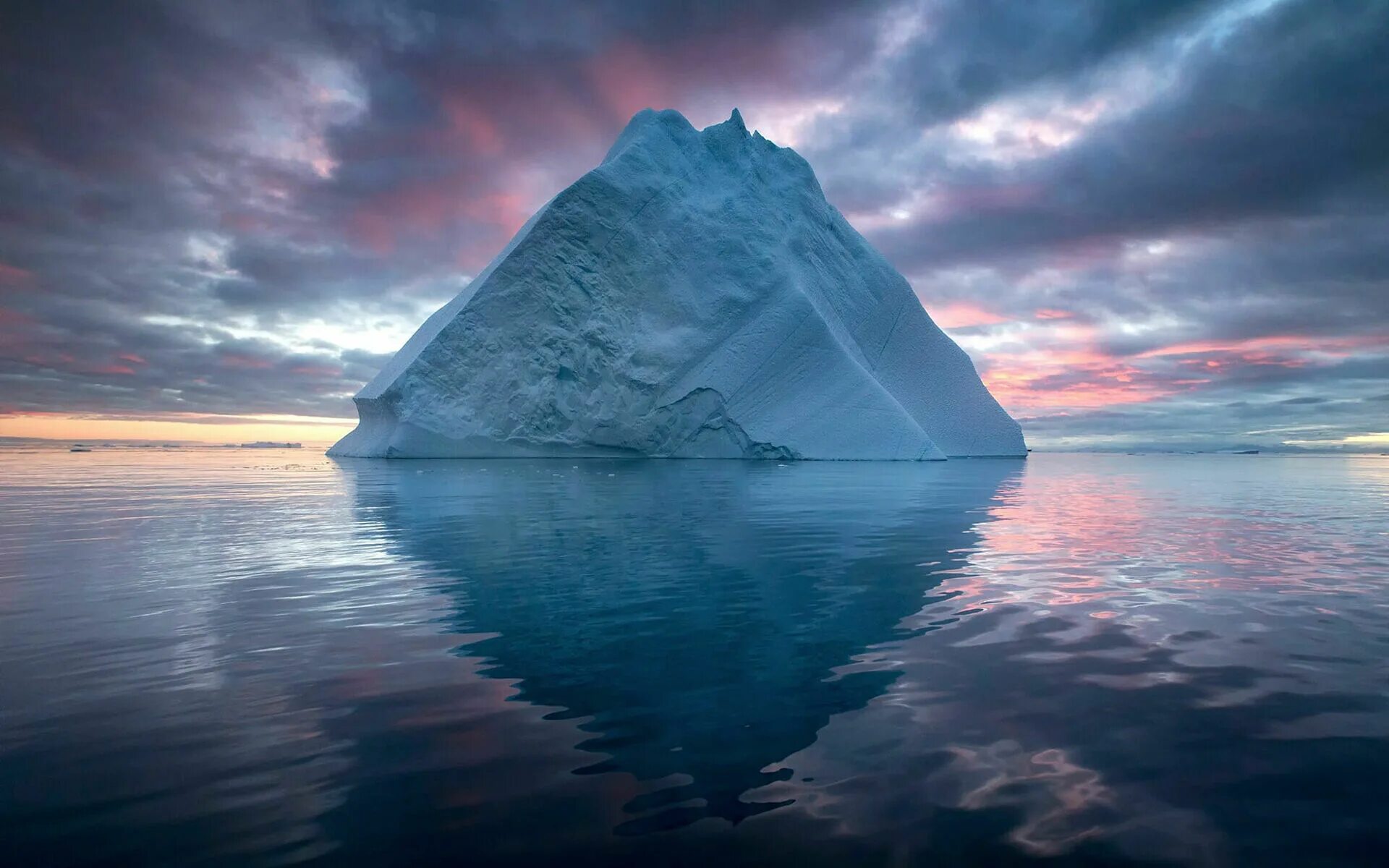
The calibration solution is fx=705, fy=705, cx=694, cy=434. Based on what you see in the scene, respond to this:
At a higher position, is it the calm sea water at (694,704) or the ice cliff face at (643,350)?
the ice cliff face at (643,350)

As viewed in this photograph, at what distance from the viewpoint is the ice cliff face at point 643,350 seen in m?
27.5

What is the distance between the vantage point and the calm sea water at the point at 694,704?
6.35ft

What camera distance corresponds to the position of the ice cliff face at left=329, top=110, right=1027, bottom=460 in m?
A: 27.5

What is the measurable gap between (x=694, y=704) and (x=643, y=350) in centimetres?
2566

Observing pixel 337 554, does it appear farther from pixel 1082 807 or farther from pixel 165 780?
pixel 1082 807

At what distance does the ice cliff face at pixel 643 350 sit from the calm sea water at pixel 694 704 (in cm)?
2109

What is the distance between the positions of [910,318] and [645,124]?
14841 mm

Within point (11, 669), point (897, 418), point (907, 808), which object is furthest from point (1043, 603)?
point (897, 418)

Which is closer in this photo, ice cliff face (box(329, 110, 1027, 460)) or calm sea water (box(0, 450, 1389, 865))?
calm sea water (box(0, 450, 1389, 865))

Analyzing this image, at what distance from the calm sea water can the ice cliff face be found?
69.2ft

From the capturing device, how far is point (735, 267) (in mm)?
29188

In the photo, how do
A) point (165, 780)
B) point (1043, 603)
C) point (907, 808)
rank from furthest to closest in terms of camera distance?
point (1043, 603), point (165, 780), point (907, 808)

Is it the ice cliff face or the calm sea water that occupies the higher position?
the ice cliff face

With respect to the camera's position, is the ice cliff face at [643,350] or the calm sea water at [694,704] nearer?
the calm sea water at [694,704]
